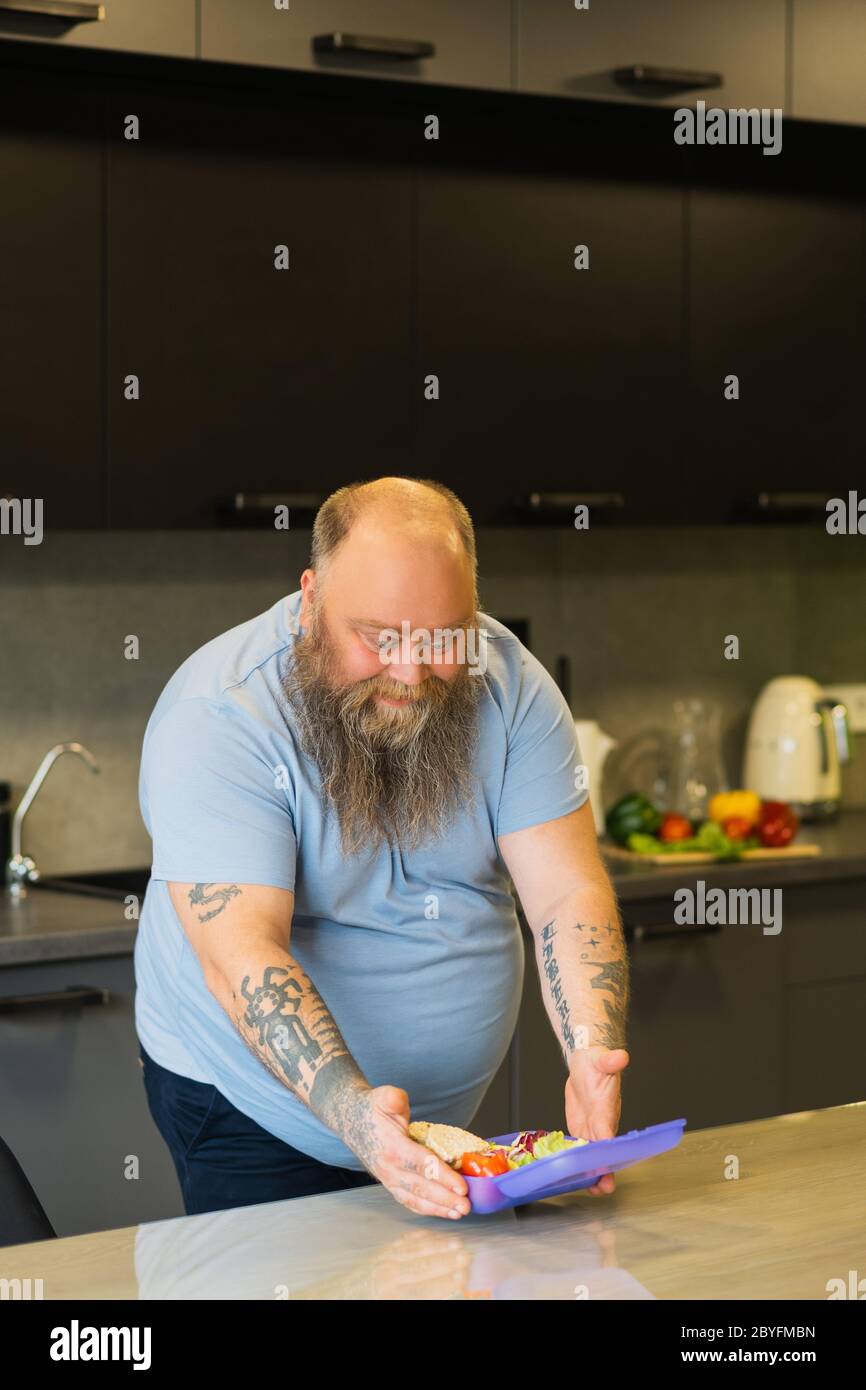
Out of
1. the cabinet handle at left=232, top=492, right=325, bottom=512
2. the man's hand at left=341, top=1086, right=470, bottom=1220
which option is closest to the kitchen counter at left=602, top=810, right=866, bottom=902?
the cabinet handle at left=232, top=492, right=325, bottom=512

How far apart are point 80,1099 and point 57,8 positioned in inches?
60.3

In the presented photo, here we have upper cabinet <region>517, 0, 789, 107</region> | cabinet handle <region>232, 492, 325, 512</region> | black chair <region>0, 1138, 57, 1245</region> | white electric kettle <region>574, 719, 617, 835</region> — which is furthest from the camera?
white electric kettle <region>574, 719, 617, 835</region>

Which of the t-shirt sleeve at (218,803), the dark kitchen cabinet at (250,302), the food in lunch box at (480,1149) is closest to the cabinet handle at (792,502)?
the dark kitchen cabinet at (250,302)

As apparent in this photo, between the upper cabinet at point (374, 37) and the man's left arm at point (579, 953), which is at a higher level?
the upper cabinet at point (374, 37)

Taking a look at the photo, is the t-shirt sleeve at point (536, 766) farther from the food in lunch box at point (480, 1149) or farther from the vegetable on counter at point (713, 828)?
the vegetable on counter at point (713, 828)

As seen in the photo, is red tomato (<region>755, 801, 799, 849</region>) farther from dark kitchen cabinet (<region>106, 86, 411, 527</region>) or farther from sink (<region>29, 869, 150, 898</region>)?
sink (<region>29, 869, 150, 898</region>)

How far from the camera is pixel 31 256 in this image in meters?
2.65

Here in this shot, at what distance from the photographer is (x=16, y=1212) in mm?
1584

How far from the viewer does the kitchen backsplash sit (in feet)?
9.97

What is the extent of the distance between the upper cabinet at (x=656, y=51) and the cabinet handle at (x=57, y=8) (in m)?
0.72

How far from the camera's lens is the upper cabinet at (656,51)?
2896 millimetres

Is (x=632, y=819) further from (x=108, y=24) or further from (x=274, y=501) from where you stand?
(x=108, y=24)

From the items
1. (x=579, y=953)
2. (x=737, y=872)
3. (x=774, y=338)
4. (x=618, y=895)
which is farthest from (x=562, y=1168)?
(x=774, y=338)

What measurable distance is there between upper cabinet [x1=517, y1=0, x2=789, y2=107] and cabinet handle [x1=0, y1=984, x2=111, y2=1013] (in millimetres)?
1573
